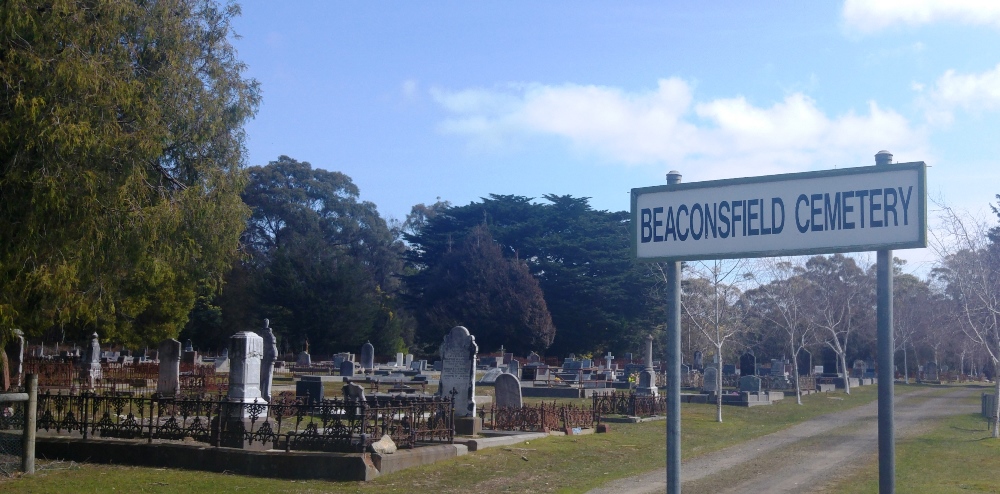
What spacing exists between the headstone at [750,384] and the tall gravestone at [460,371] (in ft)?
63.2

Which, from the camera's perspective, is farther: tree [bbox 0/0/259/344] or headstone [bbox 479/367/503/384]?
headstone [bbox 479/367/503/384]

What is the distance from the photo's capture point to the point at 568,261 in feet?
230

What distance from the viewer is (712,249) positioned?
166 inches

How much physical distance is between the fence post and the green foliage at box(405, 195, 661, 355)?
168 ft

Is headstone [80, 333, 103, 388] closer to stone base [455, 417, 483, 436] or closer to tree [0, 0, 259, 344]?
tree [0, 0, 259, 344]

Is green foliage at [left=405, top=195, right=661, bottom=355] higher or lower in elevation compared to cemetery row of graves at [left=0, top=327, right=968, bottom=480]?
higher

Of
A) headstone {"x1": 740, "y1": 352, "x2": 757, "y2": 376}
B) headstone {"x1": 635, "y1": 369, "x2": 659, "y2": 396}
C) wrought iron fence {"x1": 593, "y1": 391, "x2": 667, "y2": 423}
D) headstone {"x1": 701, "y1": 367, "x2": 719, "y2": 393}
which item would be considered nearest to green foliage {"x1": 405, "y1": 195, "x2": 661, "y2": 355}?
headstone {"x1": 740, "y1": 352, "x2": 757, "y2": 376}

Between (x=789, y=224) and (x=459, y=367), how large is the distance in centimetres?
1783

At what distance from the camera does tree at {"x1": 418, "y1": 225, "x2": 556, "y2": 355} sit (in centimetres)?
6281

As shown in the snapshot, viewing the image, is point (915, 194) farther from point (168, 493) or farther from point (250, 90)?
point (250, 90)

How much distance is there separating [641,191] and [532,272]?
66.2 metres

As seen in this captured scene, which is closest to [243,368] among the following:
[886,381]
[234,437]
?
[234,437]

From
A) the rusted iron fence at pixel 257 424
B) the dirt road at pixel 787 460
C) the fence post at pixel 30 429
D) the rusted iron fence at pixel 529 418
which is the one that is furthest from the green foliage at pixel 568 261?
the fence post at pixel 30 429

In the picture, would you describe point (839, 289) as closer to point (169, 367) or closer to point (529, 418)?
point (529, 418)
